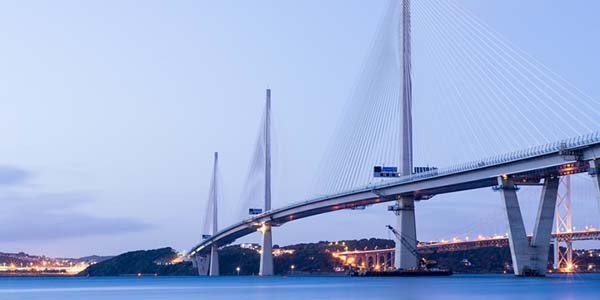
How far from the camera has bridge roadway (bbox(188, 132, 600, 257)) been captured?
52250 millimetres

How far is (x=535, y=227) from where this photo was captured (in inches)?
2414

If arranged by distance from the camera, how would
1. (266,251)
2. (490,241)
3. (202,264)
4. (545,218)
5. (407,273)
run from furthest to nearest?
1. (202,264)
2. (266,251)
3. (490,241)
4. (407,273)
5. (545,218)

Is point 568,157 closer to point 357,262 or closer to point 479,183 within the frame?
point 479,183

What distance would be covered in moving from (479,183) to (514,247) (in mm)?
5801

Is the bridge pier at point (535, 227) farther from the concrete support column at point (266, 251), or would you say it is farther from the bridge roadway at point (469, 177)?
the concrete support column at point (266, 251)

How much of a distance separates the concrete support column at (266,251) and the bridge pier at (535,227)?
154ft

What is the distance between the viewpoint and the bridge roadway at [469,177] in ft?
171

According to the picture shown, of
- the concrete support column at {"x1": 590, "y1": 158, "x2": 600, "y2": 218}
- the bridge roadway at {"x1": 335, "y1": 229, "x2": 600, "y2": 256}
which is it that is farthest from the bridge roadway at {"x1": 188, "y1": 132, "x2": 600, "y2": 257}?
the bridge roadway at {"x1": 335, "y1": 229, "x2": 600, "y2": 256}

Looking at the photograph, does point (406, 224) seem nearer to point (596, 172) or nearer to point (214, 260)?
point (596, 172)

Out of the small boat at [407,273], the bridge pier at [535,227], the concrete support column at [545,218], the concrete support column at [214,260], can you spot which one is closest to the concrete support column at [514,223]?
the bridge pier at [535,227]

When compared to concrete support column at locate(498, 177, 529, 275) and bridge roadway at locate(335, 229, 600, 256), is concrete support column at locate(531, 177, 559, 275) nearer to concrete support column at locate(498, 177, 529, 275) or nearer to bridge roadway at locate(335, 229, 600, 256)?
concrete support column at locate(498, 177, 529, 275)

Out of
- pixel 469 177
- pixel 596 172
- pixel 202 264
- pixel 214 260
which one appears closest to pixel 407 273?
pixel 469 177

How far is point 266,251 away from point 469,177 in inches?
1975

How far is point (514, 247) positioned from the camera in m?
61.1
